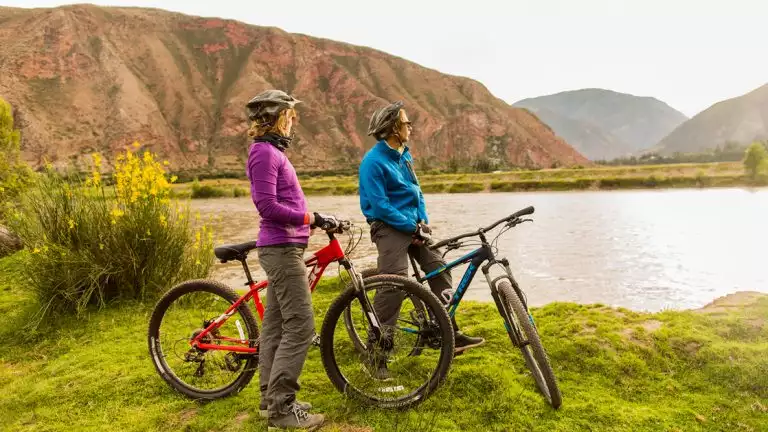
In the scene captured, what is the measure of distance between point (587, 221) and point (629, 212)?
496 cm

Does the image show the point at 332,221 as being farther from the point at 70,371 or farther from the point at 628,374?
the point at 70,371

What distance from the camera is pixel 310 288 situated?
3.74m

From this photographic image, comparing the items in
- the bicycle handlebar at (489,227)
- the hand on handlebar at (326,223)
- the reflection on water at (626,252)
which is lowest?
the reflection on water at (626,252)

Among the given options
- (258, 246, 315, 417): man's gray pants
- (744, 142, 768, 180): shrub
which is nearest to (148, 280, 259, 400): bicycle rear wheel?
(258, 246, 315, 417): man's gray pants

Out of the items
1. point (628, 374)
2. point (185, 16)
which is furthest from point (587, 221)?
point (185, 16)

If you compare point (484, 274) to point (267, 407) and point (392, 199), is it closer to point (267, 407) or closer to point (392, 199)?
point (392, 199)

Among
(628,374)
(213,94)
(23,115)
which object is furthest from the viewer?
(213,94)

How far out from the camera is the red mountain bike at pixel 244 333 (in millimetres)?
3531

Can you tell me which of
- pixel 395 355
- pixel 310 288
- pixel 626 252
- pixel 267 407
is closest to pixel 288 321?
pixel 310 288

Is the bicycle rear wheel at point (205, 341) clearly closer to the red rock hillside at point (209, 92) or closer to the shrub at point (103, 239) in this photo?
the shrub at point (103, 239)

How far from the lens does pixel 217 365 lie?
161 inches

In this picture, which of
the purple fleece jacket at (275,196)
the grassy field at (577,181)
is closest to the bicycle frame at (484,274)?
the purple fleece jacket at (275,196)

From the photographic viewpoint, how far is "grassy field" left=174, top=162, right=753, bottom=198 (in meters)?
48.6

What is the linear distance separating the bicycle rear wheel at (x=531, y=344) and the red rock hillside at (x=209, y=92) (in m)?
85.6
